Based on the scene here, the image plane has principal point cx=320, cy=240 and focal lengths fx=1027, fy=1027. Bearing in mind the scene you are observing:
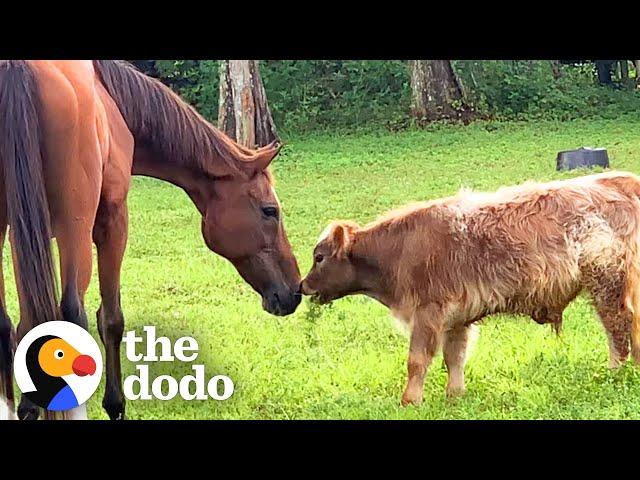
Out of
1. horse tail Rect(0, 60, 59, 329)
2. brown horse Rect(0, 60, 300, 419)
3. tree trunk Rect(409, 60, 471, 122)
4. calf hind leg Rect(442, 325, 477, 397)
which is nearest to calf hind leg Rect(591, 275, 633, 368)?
calf hind leg Rect(442, 325, 477, 397)

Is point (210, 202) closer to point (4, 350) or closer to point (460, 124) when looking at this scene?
point (4, 350)

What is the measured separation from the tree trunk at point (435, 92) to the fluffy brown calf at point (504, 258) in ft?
2.07

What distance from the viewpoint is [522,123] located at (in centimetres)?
523

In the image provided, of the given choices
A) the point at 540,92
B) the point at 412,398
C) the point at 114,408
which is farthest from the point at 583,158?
the point at 114,408

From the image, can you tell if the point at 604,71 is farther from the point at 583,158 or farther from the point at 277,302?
the point at 277,302

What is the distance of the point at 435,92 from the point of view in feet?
16.7

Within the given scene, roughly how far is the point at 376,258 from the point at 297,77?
96cm

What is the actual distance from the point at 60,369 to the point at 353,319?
4.83 ft

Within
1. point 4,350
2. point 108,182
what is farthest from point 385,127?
point 4,350

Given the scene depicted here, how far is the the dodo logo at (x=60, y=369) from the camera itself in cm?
404

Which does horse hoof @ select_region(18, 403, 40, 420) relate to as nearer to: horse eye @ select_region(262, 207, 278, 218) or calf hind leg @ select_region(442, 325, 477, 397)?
horse eye @ select_region(262, 207, 278, 218)

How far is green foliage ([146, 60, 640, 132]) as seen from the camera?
486 cm

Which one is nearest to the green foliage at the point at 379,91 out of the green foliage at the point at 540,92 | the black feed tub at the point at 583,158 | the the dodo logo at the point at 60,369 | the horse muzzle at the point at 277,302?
the green foliage at the point at 540,92

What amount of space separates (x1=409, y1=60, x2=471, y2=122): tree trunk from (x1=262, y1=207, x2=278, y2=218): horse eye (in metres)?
0.97
